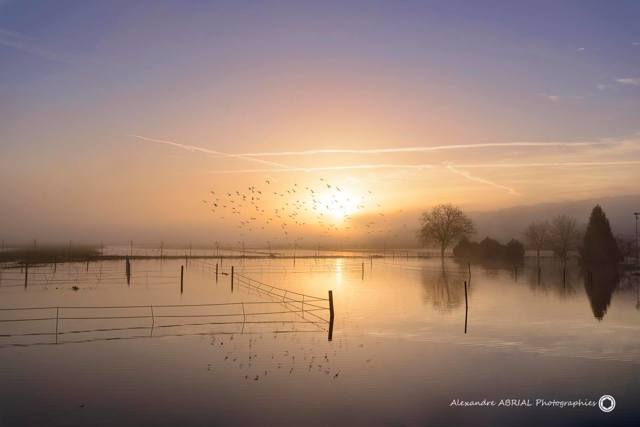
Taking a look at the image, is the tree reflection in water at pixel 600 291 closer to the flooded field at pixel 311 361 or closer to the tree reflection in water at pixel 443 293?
the flooded field at pixel 311 361

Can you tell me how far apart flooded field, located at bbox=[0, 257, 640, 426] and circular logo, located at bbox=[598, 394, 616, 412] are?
217 millimetres

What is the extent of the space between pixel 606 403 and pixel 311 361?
12.5 metres

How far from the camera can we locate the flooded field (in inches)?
719

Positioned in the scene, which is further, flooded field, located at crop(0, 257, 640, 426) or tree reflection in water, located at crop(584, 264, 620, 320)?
tree reflection in water, located at crop(584, 264, 620, 320)

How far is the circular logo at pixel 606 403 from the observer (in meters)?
18.6

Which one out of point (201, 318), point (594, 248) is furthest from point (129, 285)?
point (594, 248)

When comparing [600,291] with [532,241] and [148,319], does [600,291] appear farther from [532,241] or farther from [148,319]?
[532,241]

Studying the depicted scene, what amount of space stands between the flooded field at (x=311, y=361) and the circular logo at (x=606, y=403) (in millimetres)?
217

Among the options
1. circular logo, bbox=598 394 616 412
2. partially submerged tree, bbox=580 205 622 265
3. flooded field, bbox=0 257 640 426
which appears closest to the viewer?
flooded field, bbox=0 257 640 426

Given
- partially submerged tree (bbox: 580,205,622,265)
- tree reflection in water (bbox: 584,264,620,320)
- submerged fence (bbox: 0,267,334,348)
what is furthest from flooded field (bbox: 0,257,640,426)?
partially submerged tree (bbox: 580,205,622,265)

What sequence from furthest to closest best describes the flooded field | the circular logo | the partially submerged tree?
the partially submerged tree, the circular logo, the flooded field

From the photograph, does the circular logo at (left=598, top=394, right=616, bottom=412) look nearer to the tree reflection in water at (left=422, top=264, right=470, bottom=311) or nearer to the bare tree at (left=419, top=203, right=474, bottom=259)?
the tree reflection in water at (left=422, top=264, right=470, bottom=311)

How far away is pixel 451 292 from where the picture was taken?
55562 millimetres

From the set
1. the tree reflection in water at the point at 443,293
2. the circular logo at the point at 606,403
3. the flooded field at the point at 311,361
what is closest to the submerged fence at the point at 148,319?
the flooded field at the point at 311,361
